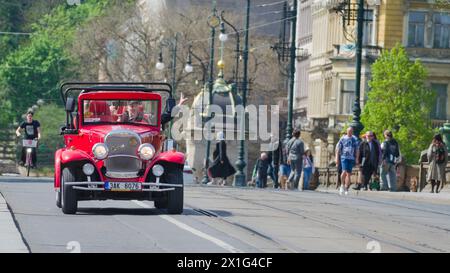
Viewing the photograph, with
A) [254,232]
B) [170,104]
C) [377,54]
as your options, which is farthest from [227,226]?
[377,54]

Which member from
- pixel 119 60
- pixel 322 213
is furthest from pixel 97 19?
pixel 322 213

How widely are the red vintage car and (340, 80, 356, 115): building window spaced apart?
69.8 m

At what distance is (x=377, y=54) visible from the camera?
95250 mm

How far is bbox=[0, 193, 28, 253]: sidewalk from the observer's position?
1905 cm

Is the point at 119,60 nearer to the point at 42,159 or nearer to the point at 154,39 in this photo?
the point at 154,39

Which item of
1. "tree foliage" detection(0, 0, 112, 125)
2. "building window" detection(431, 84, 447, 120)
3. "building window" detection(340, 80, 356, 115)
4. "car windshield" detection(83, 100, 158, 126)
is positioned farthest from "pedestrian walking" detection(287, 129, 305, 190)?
"tree foliage" detection(0, 0, 112, 125)

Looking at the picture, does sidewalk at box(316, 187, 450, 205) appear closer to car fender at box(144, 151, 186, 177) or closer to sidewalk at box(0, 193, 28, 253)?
car fender at box(144, 151, 186, 177)

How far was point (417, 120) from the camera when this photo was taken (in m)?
86.8

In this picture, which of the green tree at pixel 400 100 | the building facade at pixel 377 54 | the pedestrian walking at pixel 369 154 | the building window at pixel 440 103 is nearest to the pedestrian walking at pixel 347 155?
the pedestrian walking at pixel 369 154

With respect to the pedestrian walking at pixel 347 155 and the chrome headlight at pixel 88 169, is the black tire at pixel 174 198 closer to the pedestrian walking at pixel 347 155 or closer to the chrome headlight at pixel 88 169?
the chrome headlight at pixel 88 169

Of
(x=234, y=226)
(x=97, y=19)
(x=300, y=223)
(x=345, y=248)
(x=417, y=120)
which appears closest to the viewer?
(x=345, y=248)

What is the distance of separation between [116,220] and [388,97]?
63.2 m

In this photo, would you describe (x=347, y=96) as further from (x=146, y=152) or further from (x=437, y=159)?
(x=146, y=152)

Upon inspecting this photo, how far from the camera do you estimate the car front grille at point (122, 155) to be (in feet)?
88.1
